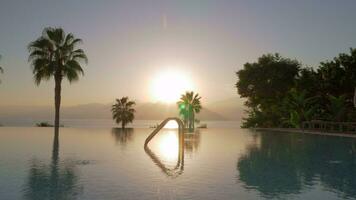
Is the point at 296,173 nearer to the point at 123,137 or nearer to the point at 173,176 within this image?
the point at 173,176

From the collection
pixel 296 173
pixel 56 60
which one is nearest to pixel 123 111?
pixel 56 60

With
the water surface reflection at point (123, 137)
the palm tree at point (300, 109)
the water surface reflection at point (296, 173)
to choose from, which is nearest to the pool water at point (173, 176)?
the water surface reflection at point (296, 173)

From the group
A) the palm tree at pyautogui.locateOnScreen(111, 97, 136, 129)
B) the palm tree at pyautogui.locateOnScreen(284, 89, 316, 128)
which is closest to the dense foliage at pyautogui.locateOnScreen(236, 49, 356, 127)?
the palm tree at pyautogui.locateOnScreen(284, 89, 316, 128)

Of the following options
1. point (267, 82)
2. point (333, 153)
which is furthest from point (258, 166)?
point (267, 82)

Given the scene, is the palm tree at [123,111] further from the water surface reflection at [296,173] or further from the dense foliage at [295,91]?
the water surface reflection at [296,173]

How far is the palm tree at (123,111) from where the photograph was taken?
51281 millimetres

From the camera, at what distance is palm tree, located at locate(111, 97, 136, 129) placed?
51.3m

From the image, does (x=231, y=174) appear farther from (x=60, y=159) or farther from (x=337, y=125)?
(x=337, y=125)

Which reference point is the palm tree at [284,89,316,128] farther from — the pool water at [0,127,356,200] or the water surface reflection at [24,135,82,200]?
the water surface reflection at [24,135,82,200]

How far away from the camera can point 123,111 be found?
51.5 m

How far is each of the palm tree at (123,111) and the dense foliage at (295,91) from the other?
17.0 meters

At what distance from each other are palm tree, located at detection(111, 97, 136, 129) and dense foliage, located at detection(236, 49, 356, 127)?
17013 mm

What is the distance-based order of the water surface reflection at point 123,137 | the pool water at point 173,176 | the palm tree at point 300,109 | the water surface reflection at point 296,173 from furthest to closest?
the palm tree at point 300,109 < the water surface reflection at point 123,137 < the water surface reflection at point 296,173 < the pool water at point 173,176

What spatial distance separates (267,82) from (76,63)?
91.2ft
